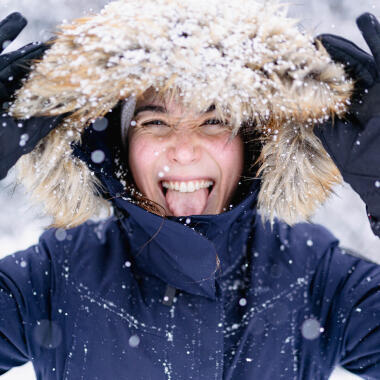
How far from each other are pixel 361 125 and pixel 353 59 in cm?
19

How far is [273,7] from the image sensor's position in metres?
1.30

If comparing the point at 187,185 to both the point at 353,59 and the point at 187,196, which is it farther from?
the point at 353,59

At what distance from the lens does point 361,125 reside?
130 centimetres

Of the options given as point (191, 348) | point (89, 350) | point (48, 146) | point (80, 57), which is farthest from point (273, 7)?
point (89, 350)

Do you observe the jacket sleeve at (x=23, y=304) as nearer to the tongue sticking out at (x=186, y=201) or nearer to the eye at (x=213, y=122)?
the tongue sticking out at (x=186, y=201)

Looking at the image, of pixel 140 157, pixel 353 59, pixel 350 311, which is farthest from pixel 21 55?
pixel 350 311

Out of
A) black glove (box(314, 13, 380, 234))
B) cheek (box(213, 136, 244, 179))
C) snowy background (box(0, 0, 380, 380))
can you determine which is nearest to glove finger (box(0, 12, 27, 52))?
cheek (box(213, 136, 244, 179))

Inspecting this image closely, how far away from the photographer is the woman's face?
5.28ft

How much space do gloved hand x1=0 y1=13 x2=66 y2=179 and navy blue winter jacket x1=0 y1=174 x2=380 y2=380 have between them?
0.43 meters

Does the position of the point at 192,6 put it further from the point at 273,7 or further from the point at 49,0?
the point at 49,0

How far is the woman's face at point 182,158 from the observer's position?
161 cm

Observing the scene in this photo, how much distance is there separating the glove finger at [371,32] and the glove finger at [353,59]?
2 centimetres

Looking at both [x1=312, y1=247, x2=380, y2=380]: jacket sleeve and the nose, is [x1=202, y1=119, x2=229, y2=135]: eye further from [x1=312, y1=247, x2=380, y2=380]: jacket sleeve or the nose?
[x1=312, y1=247, x2=380, y2=380]: jacket sleeve

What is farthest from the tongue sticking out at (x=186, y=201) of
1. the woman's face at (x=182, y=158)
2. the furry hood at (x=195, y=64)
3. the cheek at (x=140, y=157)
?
the furry hood at (x=195, y=64)
